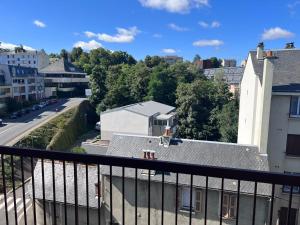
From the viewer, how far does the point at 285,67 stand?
34.9ft

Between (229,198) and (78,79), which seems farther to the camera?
(78,79)

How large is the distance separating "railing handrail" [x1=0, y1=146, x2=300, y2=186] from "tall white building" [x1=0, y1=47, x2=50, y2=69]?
55408mm

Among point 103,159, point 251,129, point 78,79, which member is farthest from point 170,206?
point 78,79

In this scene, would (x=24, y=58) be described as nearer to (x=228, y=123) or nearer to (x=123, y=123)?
(x=123, y=123)

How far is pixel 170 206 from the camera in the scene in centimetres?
875

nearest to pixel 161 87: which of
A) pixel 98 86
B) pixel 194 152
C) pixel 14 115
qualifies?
pixel 98 86

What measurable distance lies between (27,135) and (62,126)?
402 centimetres

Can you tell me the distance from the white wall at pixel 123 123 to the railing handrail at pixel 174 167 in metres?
19.0

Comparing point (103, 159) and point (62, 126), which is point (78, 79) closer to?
point (62, 126)

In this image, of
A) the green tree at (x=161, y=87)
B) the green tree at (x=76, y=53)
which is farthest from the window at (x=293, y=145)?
the green tree at (x=76, y=53)

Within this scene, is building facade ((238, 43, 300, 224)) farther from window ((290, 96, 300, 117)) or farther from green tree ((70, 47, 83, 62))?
green tree ((70, 47, 83, 62))

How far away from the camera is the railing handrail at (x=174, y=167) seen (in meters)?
1.54

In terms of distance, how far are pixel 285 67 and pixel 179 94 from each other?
1542 centimetres

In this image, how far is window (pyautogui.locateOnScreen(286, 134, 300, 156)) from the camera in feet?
32.3
